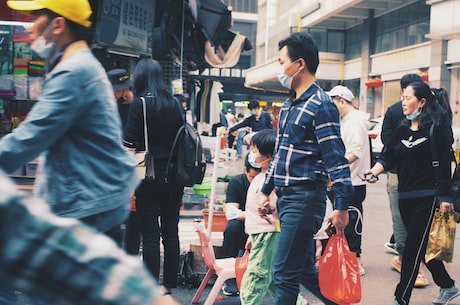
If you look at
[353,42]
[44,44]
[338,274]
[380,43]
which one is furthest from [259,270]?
[353,42]

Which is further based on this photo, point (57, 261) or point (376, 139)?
point (376, 139)

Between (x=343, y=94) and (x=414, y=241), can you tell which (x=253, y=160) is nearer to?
(x=414, y=241)

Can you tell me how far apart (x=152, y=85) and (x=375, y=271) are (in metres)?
3.27

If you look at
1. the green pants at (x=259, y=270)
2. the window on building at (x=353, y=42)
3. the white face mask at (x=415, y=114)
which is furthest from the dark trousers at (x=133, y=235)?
the window on building at (x=353, y=42)

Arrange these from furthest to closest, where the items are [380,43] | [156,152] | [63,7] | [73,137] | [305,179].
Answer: [380,43] → [156,152] → [305,179] → [63,7] → [73,137]

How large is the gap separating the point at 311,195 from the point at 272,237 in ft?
2.99

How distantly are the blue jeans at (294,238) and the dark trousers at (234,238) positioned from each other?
1.75 metres

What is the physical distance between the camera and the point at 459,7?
22266mm

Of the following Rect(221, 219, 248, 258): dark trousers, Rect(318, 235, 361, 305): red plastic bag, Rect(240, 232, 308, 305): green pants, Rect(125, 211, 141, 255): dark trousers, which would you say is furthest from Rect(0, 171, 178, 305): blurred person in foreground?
Rect(221, 219, 248, 258): dark trousers

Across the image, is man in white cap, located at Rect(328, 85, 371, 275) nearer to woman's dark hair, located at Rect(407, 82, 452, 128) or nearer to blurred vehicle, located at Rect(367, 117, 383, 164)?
woman's dark hair, located at Rect(407, 82, 452, 128)

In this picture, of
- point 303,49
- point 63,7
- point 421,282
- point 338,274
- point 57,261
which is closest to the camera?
point 57,261

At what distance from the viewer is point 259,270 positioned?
4.55 m

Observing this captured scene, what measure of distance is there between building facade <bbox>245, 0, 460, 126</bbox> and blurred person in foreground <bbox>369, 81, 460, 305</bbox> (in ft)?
57.3

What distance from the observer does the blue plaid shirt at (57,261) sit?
1.09m
